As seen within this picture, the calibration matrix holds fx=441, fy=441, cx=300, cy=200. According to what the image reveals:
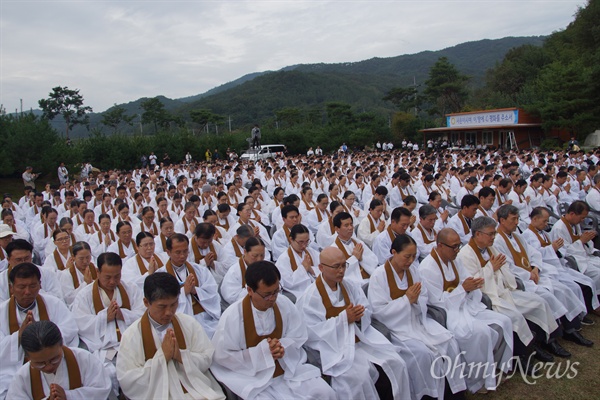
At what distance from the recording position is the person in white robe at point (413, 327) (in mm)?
4141

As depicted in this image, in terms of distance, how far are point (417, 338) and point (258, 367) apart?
5.32 feet

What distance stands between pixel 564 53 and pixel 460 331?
46.9 meters

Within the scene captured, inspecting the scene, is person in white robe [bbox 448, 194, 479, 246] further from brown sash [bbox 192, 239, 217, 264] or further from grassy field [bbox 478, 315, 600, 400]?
brown sash [bbox 192, 239, 217, 264]

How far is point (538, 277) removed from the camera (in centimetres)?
536

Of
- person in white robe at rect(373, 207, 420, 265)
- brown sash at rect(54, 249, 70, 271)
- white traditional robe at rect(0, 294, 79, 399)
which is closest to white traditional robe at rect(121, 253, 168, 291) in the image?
brown sash at rect(54, 249, 70, 271)

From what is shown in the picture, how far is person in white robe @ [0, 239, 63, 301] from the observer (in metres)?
4.75

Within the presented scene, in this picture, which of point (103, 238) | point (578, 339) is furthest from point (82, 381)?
point (578, 339)

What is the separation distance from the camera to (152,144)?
33.3 metres

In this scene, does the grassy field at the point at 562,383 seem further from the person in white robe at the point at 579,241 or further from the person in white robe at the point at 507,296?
the person in white robe at the point at 579,241

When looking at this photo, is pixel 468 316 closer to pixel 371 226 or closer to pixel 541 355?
pixel 541 355

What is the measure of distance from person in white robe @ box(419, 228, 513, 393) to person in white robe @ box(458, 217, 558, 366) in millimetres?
197

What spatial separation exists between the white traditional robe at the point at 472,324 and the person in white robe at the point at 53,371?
3257mm

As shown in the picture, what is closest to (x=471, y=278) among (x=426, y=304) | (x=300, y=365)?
(x=426, y=304)

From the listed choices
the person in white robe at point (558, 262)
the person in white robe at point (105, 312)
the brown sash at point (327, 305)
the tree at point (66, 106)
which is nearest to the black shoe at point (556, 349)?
the person in white robe at point (558, 262)
